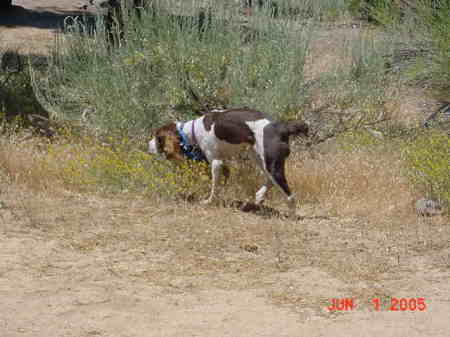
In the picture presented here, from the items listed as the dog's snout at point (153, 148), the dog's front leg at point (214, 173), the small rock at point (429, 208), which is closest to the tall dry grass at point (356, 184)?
the small rock at point (429, 208)

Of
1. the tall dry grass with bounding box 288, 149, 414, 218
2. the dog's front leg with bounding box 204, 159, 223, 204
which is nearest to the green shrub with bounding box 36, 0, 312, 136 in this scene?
the tall dry grass with bounding box 288, 149, 414, 218

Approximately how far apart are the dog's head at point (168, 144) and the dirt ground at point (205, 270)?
0.55m

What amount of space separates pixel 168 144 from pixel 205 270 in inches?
82.6

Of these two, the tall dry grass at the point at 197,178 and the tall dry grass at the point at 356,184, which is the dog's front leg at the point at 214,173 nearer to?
the tall dry grass at the point at 197,178

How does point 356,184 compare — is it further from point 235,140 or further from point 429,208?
point 235,140

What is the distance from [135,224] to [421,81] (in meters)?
6.26

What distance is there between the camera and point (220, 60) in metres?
8.33

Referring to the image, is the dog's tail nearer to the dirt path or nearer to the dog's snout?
the dog's snout

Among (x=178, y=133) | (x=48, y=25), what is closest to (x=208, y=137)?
(x=178, y=133)

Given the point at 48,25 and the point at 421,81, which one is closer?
the point at 421,81

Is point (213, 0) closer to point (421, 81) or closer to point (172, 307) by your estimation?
point (421, 81)
